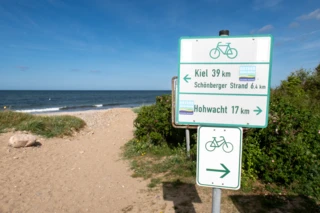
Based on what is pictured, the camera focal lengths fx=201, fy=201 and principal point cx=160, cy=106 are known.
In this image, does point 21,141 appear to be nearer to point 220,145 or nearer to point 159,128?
point 159,128

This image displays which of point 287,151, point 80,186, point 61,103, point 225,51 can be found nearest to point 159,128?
point 80,186

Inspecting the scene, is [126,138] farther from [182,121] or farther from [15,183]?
[182,121]

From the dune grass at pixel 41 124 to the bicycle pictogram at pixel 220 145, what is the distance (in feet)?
25.5

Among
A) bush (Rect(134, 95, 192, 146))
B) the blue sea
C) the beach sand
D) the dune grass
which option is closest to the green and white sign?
the beach sand

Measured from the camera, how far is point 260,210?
2699 mm

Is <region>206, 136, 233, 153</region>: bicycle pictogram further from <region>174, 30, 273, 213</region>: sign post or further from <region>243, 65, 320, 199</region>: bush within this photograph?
<region>243, 65, 320, 199</region>: bush

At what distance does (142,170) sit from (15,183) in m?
2.61

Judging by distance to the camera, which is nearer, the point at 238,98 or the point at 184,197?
the point at 238,98

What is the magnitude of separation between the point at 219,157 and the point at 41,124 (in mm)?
8805

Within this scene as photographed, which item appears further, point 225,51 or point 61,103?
point 61,103

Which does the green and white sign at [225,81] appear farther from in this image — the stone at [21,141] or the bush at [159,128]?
the stone at [21,141]

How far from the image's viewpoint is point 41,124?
838 centimetres

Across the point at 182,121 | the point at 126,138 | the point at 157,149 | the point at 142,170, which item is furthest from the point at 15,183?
the point at 182,121

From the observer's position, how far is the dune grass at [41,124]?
26.3 ft
